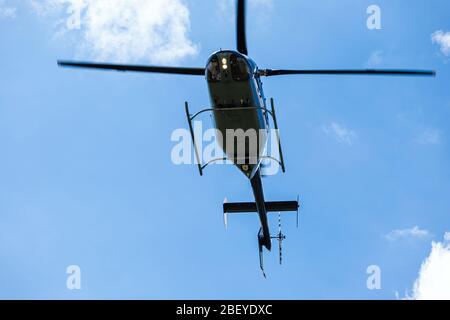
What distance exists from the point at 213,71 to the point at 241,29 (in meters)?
3.14

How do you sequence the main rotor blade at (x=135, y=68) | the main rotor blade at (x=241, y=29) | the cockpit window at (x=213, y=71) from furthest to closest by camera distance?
the main rotor blade at (x=135, y=68), the main rotor blade at (x=241, y=29), the cockpit window at (x=213, y=71)

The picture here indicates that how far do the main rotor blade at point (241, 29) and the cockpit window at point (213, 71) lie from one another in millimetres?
2552

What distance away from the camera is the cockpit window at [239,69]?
2034 cm

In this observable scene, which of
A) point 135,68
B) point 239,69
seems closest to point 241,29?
point 239,69

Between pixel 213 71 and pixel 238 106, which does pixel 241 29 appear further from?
pixel 238 106

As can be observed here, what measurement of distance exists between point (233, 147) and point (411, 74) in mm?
7514

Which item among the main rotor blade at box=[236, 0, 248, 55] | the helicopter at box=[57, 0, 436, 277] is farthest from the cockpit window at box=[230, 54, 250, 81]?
the main rotor blade at box=[236, 0, 248, 55]

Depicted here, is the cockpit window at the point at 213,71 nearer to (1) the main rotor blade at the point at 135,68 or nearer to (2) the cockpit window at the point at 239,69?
(2) the cockpit window at the point at 239,69

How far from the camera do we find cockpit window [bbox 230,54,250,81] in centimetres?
2034

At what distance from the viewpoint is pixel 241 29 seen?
22547 mm

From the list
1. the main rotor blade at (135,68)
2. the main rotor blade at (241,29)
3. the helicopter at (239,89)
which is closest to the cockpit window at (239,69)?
the helicopter at (239,89)

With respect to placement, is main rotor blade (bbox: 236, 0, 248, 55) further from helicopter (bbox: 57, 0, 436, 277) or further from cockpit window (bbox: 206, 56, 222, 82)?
cockpit window (bbox: 206, 56, 222, 82)

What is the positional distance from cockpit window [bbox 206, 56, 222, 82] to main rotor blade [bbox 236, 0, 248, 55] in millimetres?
2552
